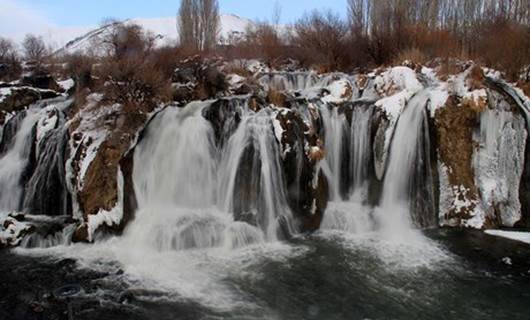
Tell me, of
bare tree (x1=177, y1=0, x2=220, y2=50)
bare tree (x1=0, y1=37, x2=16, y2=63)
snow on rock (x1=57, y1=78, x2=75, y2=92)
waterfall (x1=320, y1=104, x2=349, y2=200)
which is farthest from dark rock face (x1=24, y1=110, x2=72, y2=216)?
bare tree (x1=177, y1=0, x2=220, y2=50)

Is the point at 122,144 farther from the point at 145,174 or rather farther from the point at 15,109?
the point at 15,109

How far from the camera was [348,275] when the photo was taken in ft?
28.5

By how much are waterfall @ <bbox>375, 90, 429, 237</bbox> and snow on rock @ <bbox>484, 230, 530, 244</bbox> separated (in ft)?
6.38

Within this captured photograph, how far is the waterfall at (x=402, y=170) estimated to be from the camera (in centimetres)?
1161

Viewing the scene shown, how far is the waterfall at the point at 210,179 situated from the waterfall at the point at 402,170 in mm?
2711

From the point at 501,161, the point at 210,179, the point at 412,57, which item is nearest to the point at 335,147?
the point at 210,179

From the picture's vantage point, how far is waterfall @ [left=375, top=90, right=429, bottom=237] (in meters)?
Answer: 11.6

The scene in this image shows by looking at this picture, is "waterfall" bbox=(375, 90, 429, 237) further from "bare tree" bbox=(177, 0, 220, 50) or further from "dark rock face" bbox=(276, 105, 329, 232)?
"bare tree" bbox=(177, 0, 220, 50)

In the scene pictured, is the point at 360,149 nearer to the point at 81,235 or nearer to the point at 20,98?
the point at 81,235

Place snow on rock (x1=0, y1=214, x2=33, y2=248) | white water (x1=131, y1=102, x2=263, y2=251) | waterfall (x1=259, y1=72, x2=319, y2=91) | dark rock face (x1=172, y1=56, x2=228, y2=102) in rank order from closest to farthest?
1. white water (x1=131, y1=102, x2=263, y2=251)
2. snow on rock (x1=0, y1=214, x2=33, y2=248)
3. dark rock face (x1=172, y1=56, x2=228, y2=102)
4. waterfall (x1=259, y1=72, x2=319, y2=91)

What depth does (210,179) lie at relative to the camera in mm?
11312

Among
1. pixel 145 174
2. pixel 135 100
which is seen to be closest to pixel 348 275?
pixel 145 174

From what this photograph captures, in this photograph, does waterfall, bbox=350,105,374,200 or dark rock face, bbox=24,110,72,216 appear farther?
waterfall, bbox=350,105,374,200

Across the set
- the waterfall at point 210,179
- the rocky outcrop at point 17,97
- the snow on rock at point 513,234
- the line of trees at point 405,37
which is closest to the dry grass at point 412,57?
the line of trees at point 405,37
